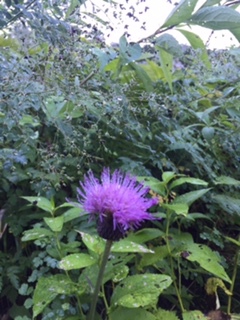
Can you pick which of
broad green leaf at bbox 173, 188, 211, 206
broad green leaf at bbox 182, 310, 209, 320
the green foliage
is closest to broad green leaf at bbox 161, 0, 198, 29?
the green foliage

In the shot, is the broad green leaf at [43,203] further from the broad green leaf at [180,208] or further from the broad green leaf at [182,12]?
the broad green leaf at [182,12]

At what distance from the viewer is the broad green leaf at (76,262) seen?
729 millimetres

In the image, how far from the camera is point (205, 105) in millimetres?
1372

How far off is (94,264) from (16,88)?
14.7 inches

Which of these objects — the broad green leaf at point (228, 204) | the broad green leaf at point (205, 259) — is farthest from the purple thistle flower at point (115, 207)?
the broad green leaf at point (228, 204)

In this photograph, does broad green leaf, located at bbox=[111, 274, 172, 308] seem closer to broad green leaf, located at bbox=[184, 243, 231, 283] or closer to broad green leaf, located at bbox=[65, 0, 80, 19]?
broad green leaf, located at bbox=[184, 243, 231, 283]

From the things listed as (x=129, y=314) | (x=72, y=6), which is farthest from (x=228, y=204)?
(x=72, y=6)

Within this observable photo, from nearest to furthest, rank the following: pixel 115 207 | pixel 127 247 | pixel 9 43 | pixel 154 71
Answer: pixel 115 207 → pixel 127 247 → pixel 9 43 → pixel 154 71

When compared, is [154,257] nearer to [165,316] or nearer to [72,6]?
[165,316]

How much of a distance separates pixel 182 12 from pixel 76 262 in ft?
1.56

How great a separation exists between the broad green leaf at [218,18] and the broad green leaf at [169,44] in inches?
1.9

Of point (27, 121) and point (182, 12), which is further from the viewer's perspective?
point (27, 121)

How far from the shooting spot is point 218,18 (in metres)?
0.74

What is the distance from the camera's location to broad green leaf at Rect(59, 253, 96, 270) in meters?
0.73
